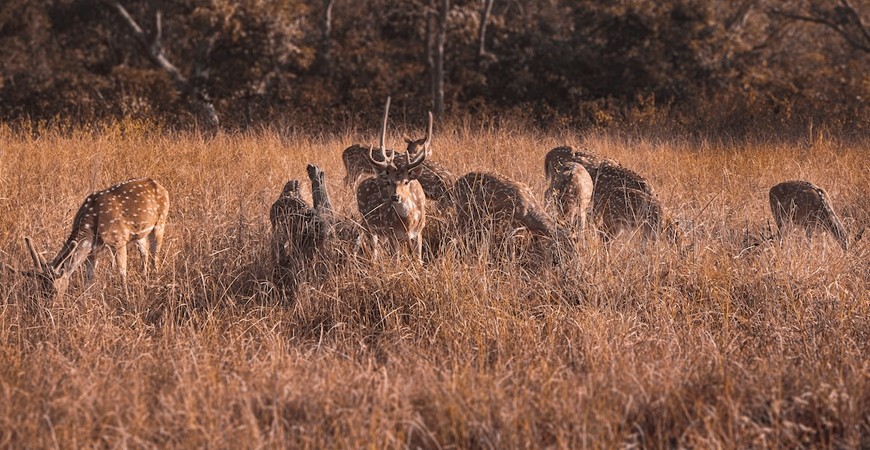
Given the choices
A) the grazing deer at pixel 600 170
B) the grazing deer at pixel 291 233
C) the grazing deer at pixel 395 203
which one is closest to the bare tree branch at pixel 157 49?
the grazing deer at pixel 600 170

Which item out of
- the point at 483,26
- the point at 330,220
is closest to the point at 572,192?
the point at 330,220

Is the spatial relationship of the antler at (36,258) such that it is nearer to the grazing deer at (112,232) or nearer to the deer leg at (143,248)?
the grazing deer at (112,232)

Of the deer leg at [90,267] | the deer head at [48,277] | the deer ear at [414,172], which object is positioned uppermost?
the deer ear at [414,172]

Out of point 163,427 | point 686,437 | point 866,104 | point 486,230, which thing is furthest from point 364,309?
point 866,104

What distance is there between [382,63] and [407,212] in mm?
15984

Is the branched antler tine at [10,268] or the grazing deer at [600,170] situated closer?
the branched antler tine at [10,268]

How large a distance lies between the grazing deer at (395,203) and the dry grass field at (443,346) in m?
0.69

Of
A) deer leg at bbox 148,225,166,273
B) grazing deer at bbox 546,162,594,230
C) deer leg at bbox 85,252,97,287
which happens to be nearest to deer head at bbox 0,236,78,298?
deer leg at bbox 85,252,97,287

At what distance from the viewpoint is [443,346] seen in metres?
5.35

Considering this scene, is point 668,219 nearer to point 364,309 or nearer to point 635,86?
point 364,309

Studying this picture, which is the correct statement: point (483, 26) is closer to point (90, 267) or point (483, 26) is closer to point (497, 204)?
point (497, 204)

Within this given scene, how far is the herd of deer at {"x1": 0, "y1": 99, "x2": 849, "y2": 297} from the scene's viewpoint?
6617mm

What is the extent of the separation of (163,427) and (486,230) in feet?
10.6

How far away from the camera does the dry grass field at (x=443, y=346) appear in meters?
4.13
